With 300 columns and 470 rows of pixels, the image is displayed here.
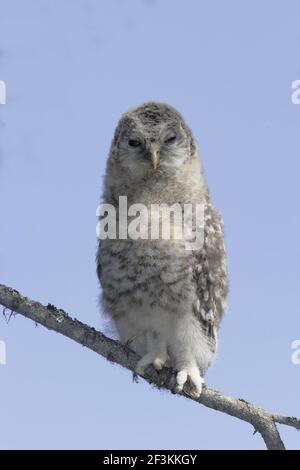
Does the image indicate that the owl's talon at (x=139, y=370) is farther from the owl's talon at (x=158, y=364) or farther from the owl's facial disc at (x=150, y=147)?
the owl's facial disc at (x=150, y=147)

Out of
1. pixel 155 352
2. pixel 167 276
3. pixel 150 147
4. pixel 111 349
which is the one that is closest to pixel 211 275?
pixel 167 276

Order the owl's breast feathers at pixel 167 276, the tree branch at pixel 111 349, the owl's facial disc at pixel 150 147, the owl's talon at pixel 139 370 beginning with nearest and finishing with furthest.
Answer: the tree branch at pixel 111 349 → the owl's breast feathers at pixel 167 276 → the owl's talon at pixel 139 370 → the owl's facial disc at pixel 150 147

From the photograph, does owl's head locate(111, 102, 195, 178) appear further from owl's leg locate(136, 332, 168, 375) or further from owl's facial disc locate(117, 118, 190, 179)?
owl's leg locate(136, 332, 168, 375)

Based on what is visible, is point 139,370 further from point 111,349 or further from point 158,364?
point 111,349

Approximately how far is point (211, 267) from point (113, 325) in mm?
1182

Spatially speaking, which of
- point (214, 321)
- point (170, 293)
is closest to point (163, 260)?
point (170, 293)

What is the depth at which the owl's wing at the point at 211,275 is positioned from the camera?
766 cm

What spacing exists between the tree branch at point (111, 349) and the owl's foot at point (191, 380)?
0.19ft

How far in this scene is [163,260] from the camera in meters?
7.44

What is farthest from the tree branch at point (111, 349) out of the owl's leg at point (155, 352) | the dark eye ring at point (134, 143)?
the dark eye ring at point (134, 143)

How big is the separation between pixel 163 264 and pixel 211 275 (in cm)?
57

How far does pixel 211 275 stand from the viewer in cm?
775

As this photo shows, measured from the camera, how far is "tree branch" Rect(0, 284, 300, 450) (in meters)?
7.05
